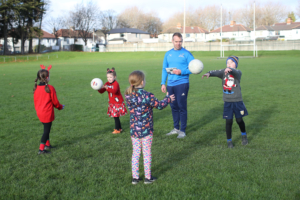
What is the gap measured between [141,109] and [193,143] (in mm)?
2329

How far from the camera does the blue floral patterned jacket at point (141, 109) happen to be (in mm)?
3574

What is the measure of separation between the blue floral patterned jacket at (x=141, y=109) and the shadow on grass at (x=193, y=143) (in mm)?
911

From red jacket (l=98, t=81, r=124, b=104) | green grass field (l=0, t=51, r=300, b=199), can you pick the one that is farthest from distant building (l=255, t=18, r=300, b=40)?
red jacket (l=98, t=81, r=124, b=104)

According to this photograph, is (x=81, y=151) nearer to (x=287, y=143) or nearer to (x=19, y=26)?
(x=287, y=143)

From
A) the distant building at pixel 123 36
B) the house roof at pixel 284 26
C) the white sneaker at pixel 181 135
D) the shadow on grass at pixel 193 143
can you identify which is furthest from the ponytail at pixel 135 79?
the house roof at pixel 284 26

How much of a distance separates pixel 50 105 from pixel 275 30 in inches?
3915

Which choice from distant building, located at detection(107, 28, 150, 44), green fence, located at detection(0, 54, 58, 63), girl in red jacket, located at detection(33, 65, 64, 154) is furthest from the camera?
distant building, located at detection(107, 28, 150, 44)

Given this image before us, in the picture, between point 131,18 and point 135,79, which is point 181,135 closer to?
point 135,79

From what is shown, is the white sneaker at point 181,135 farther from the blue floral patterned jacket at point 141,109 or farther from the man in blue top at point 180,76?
the blue floral patterned jacket at point 141,109

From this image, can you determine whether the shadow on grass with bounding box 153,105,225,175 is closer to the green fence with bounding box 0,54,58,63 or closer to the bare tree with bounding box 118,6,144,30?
the green fence with bounding box 0,54,58,63

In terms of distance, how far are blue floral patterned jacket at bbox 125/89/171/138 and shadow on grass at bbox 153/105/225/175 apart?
911 millimetres

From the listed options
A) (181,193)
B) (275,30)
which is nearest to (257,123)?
(181,193)

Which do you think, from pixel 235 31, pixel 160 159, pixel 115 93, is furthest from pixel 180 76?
pixel 235 31

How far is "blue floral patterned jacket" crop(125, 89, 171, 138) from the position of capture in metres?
3.57
